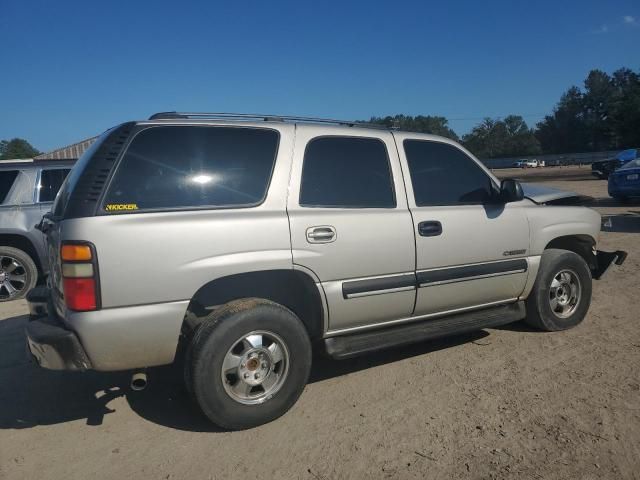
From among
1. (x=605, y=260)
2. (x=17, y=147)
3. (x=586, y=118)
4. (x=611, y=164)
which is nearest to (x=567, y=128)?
(x=586, y=118)

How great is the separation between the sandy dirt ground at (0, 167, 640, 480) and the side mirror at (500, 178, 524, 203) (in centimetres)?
131

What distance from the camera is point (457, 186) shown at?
427 cm

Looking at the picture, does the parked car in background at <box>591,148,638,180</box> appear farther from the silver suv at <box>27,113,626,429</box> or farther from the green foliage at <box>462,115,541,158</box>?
the green foliage at <box>462,115,541,158</box>

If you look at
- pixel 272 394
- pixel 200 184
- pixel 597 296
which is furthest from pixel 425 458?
pixel 597 296

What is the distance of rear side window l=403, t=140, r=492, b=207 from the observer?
13.3 ft

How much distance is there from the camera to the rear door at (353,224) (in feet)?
11.3

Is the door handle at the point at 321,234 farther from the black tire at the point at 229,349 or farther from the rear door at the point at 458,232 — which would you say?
the rear door at the point at 458,232

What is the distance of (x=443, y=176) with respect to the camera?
4219mm

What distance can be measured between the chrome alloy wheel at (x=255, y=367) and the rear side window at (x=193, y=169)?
88 centimetres

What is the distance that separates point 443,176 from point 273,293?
1.72 m

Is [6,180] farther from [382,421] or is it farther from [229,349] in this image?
[382,421]

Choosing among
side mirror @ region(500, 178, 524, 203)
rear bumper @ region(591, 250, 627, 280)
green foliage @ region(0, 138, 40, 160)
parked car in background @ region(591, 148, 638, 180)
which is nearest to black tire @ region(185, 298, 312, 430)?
side mirror @ region(500, 178, 524, 203)

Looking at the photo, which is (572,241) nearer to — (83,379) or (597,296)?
(597,296)

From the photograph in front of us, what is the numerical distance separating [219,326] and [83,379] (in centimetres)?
176
